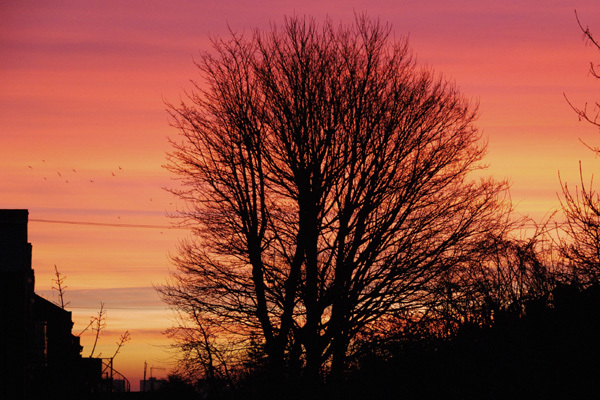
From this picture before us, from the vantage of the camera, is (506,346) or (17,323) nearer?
(506,346)

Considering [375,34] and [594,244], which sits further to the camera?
[375,34]

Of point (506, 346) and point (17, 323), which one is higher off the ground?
point (17, 323)

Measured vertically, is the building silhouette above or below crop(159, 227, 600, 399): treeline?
above

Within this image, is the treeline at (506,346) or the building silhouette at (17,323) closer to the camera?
the treeline at (506,346)

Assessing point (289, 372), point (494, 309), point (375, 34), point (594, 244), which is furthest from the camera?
point (375, 34)

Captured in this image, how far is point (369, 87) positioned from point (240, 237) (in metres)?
6.29

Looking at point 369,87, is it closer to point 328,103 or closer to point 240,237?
point 328,103

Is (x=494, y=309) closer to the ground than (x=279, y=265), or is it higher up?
closer to the ground

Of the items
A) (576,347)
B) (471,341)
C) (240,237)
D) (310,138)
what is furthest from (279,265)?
(576,347)

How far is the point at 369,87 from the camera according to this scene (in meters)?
25.3

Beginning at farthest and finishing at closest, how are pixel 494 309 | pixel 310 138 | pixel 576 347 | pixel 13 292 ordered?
pixel 13 292, pixel 310 138, pixel 494 309, pixel 576 347

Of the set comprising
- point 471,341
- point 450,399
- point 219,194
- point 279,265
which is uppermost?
point 219,194

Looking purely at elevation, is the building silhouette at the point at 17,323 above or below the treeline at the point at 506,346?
above

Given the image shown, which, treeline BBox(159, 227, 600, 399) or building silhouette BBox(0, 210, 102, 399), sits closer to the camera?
treeline BBox(159, 227, 600, 399)
